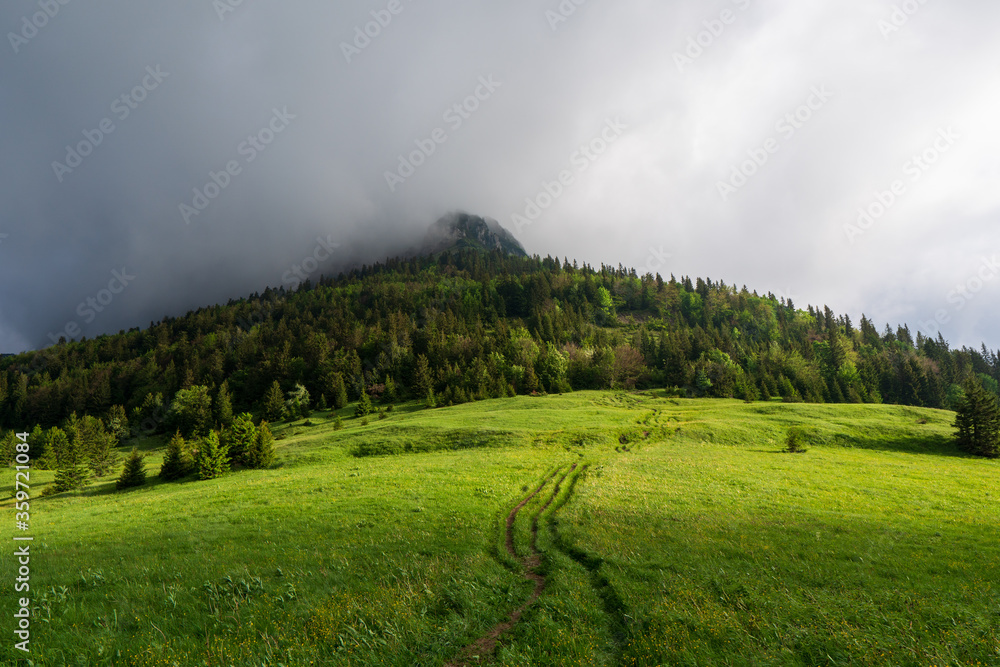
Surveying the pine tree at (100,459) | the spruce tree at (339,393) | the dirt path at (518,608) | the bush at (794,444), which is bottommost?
the bush at (794,444)

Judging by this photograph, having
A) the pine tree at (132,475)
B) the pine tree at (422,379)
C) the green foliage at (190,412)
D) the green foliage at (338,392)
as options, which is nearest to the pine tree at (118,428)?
the green foliage at (190,412)

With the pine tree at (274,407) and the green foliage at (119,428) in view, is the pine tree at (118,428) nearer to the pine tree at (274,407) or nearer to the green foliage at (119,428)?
the green foliage at (119,428)

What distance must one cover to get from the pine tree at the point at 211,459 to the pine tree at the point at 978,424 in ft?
321

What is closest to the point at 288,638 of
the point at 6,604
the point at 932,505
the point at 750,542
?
the point at 6,604

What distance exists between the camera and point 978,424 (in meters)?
51.0

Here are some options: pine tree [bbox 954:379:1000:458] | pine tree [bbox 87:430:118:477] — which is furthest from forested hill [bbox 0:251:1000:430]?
pine tree [bbox 954:379:1000:458]

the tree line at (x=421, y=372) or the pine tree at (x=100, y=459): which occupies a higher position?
the tree line at (x=421, y=372)

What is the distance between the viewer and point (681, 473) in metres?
34.2

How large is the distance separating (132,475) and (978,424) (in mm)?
108379

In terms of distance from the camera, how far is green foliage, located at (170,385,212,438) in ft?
309

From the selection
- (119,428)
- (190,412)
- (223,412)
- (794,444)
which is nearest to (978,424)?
(794,444)

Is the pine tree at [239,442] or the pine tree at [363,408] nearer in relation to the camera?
the pine tree at [239,442]

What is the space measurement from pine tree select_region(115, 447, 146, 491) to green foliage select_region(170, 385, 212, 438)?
185 feet

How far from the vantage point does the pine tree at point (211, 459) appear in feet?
140
